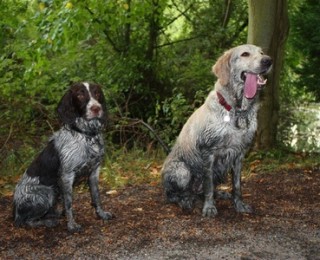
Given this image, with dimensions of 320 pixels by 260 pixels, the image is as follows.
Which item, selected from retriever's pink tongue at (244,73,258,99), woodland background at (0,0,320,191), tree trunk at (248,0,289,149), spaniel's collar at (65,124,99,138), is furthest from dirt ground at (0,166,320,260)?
tree trunk at (248,0,289,149)

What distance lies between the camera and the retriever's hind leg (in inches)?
239

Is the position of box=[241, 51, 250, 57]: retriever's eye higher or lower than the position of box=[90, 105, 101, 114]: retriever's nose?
higher

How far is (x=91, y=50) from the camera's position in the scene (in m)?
12.0

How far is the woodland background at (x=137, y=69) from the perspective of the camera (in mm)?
9242

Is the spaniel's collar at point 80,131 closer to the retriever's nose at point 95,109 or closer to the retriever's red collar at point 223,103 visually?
the retriever's nose at point 95,109

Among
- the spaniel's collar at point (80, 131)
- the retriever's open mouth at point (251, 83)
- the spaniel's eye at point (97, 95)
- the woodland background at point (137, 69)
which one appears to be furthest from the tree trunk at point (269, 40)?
the spaniel's collar at point (80, 131)

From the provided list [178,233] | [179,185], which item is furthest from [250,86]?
[178,233]

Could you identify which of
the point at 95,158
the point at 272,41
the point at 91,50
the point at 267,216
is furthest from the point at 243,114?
the point at 91,50

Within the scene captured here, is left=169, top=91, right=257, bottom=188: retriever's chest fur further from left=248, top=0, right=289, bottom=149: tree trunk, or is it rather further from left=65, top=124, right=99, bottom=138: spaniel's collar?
left=248, top=0, right=289, bottom=149: tree trunk

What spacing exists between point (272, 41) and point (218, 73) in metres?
3.45

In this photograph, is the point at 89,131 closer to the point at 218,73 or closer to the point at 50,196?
the point at 50,196

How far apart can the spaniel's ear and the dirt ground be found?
127cm

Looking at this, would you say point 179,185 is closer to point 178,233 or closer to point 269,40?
point 178,233

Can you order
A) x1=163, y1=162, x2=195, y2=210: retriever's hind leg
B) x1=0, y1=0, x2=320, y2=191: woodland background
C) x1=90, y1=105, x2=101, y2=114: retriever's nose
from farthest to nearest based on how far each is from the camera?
x1=0, y1=0, x2=320, y2=191: woodland background, x1=163, y1=162, x2=195, y2=210: retriever's hind leg, x1=90, y1=105, x2=101, y2=114: retriever's nose
